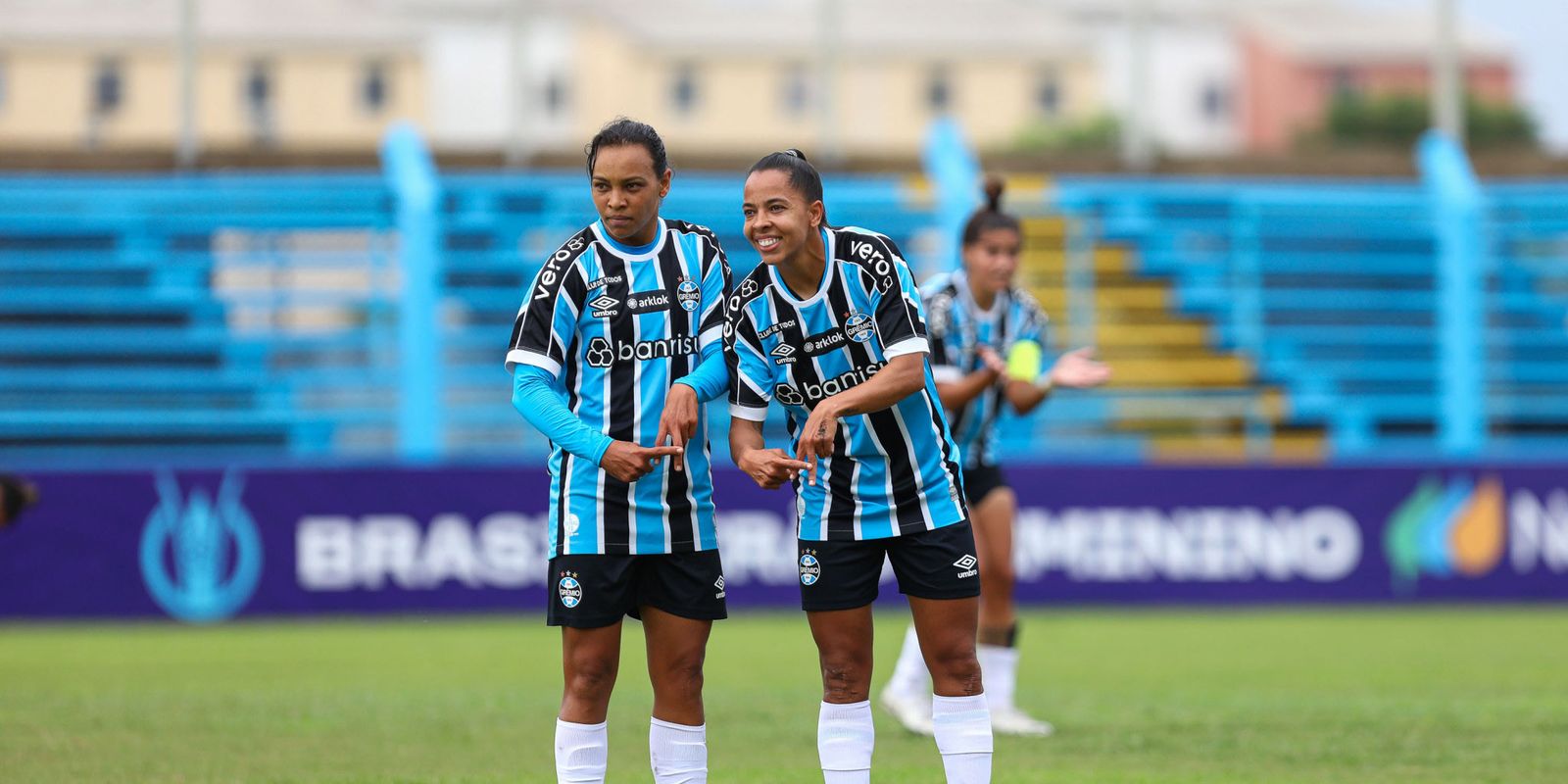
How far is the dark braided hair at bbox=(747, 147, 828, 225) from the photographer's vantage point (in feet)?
18.8

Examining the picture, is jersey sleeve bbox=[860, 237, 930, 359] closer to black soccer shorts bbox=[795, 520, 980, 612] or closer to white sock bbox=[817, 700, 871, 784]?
black soccer shorts bbox=[795, 520, 980, 612]

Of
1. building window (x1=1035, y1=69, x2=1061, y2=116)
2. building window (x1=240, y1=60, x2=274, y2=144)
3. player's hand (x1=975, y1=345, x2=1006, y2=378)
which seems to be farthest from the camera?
building window (x1=1035, y1=69, x2=1061, y2=116)

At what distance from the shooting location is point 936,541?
5961mm

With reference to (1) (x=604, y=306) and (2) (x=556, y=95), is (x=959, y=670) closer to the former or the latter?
(1) (x=604, y=306)

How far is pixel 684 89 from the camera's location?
167 feet

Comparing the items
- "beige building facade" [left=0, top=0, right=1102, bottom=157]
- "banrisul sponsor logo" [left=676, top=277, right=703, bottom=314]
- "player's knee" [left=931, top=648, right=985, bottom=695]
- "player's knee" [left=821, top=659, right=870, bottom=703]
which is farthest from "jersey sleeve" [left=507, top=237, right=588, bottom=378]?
"beige building facade" [left=0, top=0, right=1102, bottom=157]

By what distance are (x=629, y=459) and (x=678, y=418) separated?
0.20 metres

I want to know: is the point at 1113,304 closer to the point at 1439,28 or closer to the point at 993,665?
the point at 1439,28

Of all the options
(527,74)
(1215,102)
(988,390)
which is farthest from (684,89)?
(988,390)

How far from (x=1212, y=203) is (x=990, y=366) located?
1150cm

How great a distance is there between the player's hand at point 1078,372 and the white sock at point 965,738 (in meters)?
2.35

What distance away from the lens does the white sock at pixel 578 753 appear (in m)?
5.80

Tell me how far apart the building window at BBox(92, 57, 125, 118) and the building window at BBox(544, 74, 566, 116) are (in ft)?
19.1

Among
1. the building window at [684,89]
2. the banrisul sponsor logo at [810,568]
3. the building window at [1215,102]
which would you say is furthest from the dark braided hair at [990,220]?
the building window at [1215,102]
